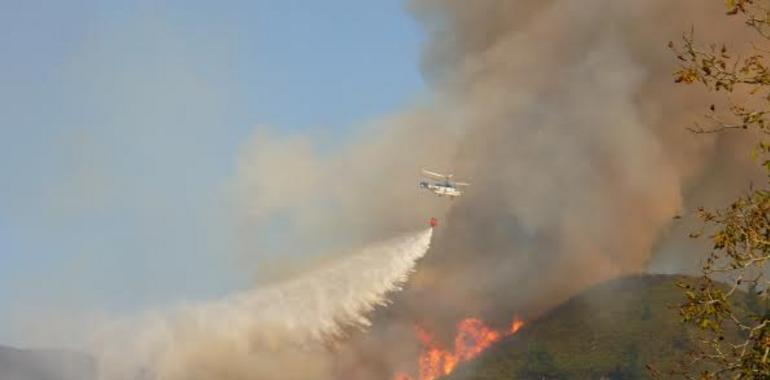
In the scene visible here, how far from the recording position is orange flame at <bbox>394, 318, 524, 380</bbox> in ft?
566

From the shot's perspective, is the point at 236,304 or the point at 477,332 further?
the point at 477,332

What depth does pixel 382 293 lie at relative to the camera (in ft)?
444

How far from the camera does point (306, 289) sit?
139125 millimetres

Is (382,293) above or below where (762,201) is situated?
above

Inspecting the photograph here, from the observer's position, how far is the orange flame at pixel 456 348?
566ft

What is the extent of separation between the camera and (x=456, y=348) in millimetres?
181375

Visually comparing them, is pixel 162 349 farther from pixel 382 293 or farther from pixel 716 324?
pixel 716 324

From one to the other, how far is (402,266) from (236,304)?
2365 cm

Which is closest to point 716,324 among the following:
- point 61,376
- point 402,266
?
point 402,266

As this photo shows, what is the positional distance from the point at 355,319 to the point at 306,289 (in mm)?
7415

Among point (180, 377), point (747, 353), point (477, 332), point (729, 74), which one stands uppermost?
point (477, 332)

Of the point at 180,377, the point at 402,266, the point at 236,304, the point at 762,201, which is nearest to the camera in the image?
the point at 762,201

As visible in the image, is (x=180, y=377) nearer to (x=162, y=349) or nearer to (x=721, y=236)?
(x=162, y=349)

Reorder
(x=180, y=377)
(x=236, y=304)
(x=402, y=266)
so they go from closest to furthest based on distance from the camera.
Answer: (x=402, y=266) → (x=236, y=304) → (x=180, y=377)
